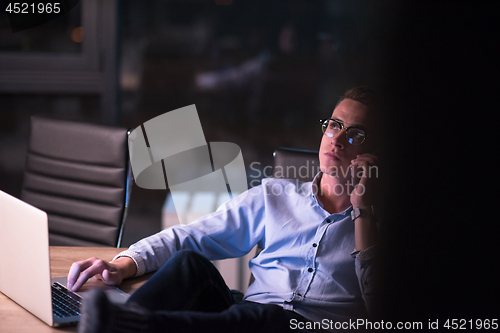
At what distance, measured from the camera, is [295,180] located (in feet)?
4.63

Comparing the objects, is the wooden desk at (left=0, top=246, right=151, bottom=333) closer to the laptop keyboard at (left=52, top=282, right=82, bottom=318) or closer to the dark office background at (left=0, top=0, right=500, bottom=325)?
the laptop keyboard at (left=52, top=282, right=82, bottom=318)

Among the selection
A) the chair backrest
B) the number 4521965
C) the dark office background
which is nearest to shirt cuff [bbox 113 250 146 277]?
the chair backrest

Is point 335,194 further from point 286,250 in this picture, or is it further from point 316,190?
point 286,250

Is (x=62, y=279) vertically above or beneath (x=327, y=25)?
beneath

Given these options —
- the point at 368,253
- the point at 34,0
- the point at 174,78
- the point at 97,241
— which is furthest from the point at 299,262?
the point at 34,0

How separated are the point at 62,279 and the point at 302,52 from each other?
1764 millimetres

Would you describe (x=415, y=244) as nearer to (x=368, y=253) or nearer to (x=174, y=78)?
(x=368, y=253)

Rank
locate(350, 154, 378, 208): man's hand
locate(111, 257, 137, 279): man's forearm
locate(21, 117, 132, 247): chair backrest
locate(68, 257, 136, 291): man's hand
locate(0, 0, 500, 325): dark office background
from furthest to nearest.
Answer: locate(0, 0, 500, 325): dark office background
locate(21, 117, 132, 247): chair backrest
locate(350, 154, 378, 208): man's hand
locate(111, 257, 137, 279): man's forearm
locate(68, 257, 136, 291): man's hand

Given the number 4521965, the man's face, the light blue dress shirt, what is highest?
the number 4521965

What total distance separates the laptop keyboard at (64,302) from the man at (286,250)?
3 centimetres

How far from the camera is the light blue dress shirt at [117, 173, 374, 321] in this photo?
116cm

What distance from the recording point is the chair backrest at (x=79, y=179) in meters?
1.62

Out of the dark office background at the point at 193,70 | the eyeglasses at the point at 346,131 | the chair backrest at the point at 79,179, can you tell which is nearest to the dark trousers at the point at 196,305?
the eyeglasses at the point at 346,131

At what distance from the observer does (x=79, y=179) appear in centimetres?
168
